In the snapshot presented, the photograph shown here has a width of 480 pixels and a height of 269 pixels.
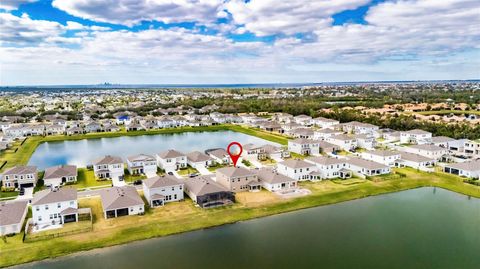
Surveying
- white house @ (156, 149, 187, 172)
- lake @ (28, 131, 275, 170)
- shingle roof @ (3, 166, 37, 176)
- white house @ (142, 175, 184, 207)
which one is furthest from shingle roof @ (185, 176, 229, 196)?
lake @ (28, 131, 275, 170)

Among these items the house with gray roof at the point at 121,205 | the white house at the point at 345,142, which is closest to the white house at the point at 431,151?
the white house at the point at 345,142

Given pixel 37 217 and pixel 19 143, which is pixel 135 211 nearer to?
pixel 37 217

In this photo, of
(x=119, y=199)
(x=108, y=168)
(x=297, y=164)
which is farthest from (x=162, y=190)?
(x=297, y=164)

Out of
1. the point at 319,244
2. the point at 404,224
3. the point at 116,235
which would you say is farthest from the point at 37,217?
the point at 404,224

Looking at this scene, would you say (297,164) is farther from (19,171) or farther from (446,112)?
(446,112)

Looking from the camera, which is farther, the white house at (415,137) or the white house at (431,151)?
the white house at (415,137)

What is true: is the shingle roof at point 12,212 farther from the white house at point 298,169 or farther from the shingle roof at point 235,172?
the white house at point 298,169
